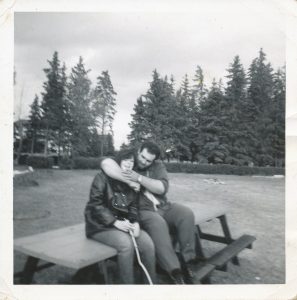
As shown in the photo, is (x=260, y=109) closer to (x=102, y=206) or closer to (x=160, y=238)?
(x=160, y=238)

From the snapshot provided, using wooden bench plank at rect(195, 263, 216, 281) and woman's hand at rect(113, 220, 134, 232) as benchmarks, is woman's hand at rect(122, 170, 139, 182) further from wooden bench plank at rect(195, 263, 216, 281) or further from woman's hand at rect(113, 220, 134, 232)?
wooden bench plank at rect(195, 263, 216, 281)

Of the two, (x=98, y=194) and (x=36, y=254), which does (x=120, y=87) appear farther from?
(x=36, y=254)

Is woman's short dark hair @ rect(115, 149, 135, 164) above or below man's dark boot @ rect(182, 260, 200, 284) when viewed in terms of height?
above

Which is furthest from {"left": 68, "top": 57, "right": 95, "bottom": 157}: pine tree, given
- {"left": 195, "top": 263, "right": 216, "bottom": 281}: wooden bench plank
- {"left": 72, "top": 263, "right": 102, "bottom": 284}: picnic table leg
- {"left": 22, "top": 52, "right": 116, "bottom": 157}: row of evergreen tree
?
{"left": 195, "top": 263, "right": 216, "bottom": 281}: wooden bench plank

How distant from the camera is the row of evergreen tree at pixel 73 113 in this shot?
2.77 meters

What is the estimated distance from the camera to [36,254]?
2.22 m

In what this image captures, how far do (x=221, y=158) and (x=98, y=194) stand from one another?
1308mm

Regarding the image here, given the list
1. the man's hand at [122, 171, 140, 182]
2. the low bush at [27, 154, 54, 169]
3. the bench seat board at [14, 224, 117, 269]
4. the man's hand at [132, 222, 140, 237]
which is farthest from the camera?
the low bush at [27, 154, 54, 169]

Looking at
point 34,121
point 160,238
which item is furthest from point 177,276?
point 34,121

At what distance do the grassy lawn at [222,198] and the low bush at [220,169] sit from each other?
2.2 inches

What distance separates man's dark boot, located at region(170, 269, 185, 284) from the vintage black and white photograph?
0.01 meters

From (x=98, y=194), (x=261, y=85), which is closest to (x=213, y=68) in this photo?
(x=261, y=85)

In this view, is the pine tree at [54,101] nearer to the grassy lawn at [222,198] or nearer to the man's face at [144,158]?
the grassy lawn at [222,198]

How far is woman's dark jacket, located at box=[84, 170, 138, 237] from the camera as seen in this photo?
2.46 meters
